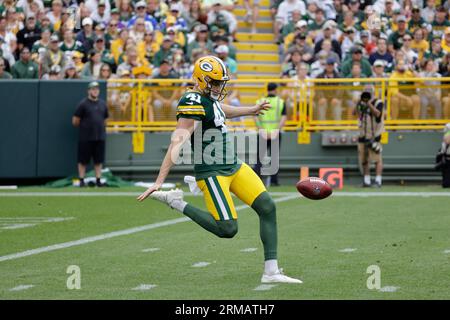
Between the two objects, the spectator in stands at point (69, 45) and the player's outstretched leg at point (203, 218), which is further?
the spectator in stands at point (69, 45)

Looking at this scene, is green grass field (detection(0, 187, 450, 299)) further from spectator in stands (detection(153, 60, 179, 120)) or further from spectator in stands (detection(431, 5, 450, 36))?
spectator in stands (detection(431, 5, 450, 36))

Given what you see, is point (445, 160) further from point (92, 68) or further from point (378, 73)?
point (92, 68)

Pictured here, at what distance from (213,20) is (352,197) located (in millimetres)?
7300

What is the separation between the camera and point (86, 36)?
22.5 m

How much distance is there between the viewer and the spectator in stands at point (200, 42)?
22.6 meters

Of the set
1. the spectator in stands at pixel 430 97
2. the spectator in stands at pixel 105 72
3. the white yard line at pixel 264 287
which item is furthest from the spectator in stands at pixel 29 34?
the white yard line at pixel 264 287

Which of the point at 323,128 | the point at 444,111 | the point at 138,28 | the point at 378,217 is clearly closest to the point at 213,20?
the point at 138,28

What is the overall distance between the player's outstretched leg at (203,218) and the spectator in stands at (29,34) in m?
13.8

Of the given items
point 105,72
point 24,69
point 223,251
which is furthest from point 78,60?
point 223,251

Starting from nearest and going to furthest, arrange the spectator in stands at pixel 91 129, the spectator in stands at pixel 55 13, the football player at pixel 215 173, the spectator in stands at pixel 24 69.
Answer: the football player at pixel 215 173
the spectator in stands at pixel 91 129
the spectator in stands at pixel 24 69
the spectator in stands at pixel 55 13

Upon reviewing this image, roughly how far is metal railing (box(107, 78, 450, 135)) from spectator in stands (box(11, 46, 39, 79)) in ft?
4.77

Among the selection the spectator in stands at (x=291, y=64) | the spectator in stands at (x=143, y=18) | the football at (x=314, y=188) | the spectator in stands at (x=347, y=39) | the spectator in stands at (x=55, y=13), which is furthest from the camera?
the spectator in stands at (x=55, y=13)

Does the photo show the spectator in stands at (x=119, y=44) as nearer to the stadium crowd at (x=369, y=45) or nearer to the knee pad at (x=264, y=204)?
the stadium crowd at (x=369, y=45)

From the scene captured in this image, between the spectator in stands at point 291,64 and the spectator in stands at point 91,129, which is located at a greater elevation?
the spectator in stands at point 291,64
